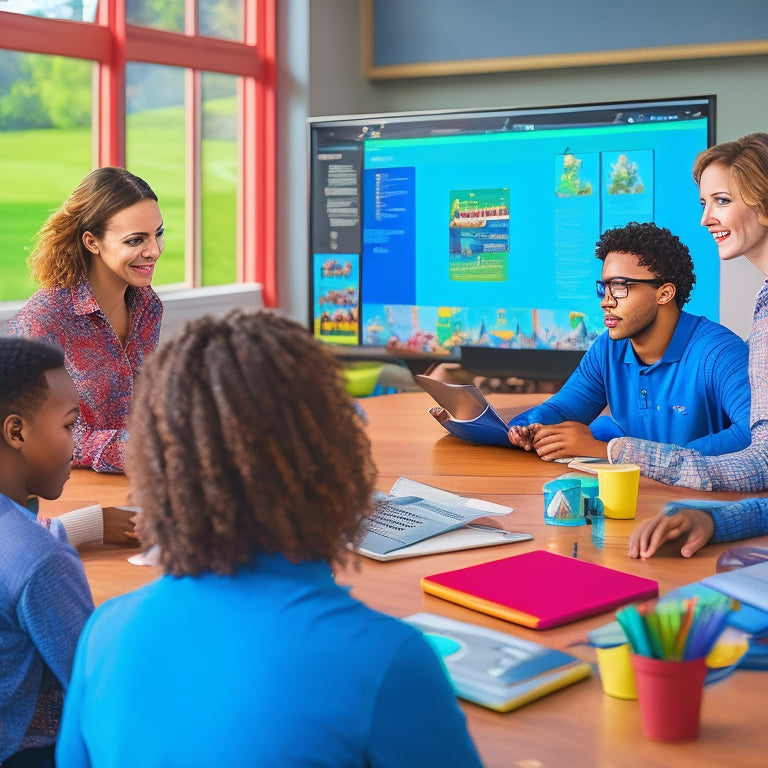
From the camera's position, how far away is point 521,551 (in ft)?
5.39

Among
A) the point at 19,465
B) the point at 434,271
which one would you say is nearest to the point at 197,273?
the point at 434,271

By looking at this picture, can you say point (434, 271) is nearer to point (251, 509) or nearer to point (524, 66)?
point (524, 66)

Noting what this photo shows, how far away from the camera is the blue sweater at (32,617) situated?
1.23 m

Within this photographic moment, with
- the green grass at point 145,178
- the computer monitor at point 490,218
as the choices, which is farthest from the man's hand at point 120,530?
the computer monitor at point 490,218

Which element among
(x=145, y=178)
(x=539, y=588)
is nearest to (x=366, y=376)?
(x=145, y=178)

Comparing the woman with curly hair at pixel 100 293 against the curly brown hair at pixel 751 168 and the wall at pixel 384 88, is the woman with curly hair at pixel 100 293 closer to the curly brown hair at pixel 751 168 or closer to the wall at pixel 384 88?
the curly brown hair at pixel 751 168

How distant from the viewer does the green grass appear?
401cm

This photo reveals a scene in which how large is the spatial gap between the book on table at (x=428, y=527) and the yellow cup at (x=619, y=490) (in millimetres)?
173

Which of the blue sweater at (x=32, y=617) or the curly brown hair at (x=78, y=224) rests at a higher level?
the curly brown hair at (x=78, y=224)

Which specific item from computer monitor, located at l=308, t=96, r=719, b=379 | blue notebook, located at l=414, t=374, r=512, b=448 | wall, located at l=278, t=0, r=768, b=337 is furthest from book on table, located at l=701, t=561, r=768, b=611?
wall, located at l=278, t=0, r=768, b=337

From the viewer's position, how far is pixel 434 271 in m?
4.18

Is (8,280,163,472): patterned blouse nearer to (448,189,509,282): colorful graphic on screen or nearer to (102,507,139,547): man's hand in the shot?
(102,507,139,547): man's hand

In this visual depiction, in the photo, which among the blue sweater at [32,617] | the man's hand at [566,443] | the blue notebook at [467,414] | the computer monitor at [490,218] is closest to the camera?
the blue sweater at [32,617]

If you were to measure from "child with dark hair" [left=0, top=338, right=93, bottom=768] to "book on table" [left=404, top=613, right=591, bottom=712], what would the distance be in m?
0.44
